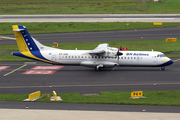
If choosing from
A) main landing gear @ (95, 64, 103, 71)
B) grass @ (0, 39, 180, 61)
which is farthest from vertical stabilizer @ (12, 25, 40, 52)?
grass @ (0, 39, 180, 61)

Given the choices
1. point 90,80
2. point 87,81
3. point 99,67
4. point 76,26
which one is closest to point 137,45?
point 99,67

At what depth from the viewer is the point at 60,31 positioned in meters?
72.5

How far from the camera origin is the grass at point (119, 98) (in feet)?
87.1

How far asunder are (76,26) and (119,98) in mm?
51127

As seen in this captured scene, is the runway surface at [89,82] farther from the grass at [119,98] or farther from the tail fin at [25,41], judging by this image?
the tail fin at [25,41]

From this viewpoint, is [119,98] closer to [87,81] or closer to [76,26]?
[87,81]

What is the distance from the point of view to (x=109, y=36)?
65.8 meters

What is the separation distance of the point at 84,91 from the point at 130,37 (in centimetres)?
3675

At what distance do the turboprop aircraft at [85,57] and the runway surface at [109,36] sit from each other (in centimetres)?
2140

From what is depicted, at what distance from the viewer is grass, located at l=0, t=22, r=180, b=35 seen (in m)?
73.8

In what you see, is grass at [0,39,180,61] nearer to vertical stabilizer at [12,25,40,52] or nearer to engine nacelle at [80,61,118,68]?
vertical stabilizer at [12,25,40,52]

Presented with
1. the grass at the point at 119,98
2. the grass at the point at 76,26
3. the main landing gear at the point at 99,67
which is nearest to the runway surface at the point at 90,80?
the main landing gear at the point at 99,67

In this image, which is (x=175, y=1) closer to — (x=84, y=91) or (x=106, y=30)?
(x=106, y=30)

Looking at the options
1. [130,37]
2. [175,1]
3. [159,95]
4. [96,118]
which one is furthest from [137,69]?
[175,1]
